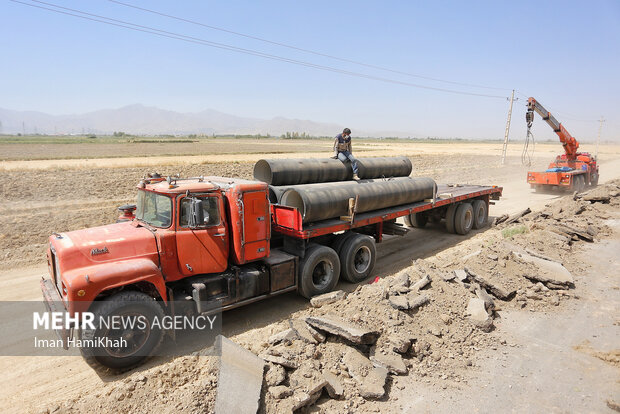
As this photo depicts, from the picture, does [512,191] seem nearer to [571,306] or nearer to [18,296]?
[571,306]

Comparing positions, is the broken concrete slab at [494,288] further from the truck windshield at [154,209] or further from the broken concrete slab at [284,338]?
the truck windshield at [154,209]

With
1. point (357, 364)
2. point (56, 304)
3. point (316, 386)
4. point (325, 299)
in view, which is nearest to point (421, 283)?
point (325, 299)

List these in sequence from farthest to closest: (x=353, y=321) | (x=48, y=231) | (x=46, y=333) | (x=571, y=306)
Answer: (x=48, y=231), (x=571, y=306), (x=46, y=333), (x=353, y=321)

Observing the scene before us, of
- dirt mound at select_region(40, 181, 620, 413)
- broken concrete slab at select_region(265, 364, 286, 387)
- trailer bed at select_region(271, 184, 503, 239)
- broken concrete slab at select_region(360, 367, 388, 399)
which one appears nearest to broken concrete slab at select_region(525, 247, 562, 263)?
dirt mound at select_region(40, 181, 620, 413)

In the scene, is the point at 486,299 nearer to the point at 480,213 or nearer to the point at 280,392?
the point at 280,392

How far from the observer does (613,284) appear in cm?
834

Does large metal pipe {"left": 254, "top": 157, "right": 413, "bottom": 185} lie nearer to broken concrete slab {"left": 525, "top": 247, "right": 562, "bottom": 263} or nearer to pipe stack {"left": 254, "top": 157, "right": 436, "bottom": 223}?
pipe stack {"left": 254, "top": 157, "right": 436, "bottom": 223}

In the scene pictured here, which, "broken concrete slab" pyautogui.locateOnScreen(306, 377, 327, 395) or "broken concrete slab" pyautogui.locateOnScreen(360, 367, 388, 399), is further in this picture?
"broken concrete slab" pyautogui.locateOnScreen(360, 367, 388, 399)

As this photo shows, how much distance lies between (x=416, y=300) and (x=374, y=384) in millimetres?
2105

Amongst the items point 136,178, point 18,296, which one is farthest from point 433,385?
point 136,178

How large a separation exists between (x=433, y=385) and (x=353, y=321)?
146 cm

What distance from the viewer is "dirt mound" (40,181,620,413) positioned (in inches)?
181

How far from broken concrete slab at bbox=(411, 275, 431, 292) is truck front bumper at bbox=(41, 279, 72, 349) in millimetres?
5671

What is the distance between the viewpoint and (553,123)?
2122 centimetres
